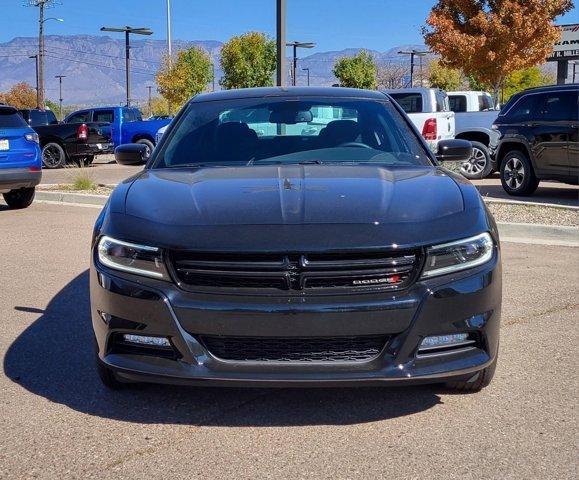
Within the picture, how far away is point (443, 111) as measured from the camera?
16.3m

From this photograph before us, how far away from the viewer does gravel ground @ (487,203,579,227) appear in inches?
386

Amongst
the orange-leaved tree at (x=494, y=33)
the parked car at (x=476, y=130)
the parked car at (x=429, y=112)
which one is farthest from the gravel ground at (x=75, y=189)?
the orange-leaved tree at (x=494, y=33)

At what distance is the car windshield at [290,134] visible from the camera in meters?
4.72

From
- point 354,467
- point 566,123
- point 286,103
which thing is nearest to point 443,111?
point 566,123

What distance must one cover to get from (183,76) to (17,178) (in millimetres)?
38256

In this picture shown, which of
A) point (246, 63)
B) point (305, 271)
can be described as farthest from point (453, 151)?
point (246, 63)

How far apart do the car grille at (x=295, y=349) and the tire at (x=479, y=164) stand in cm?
1286

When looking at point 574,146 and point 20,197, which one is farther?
point 20,197

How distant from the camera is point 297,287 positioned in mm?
3299

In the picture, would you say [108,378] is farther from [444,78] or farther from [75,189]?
[444,78]

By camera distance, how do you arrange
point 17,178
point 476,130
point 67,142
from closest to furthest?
point 17,178
point 476,130
point 67,142

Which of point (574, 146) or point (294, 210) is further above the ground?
point (574, 146)

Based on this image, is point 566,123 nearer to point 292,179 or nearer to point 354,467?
point 292,179

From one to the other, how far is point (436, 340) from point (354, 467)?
2.09ft
